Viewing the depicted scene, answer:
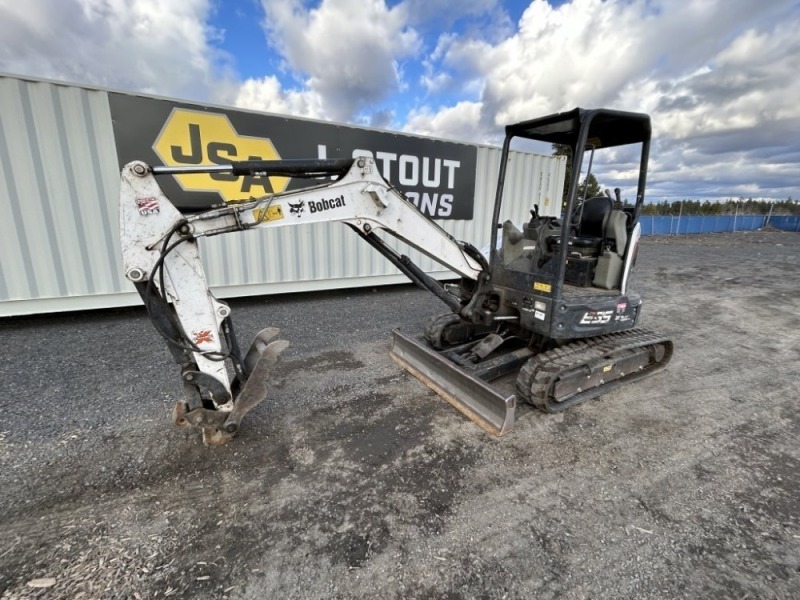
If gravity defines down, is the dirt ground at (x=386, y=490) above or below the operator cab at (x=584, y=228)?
below

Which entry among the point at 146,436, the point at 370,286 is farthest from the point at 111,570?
the point at 370,286

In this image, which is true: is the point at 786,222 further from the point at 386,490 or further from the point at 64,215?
the point at 64,215

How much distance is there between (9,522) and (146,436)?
0.93m

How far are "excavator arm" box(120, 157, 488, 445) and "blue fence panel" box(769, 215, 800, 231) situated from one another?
5109cm

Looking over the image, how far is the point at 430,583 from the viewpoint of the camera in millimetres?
1955

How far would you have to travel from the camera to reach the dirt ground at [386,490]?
6.53 ft

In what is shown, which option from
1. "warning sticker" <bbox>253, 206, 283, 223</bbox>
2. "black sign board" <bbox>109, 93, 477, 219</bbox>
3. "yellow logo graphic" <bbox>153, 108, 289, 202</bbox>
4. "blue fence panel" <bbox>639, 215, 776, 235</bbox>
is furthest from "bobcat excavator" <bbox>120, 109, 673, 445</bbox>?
"blue fence panel" <bbox>639, 215, 776, 235</bbox>

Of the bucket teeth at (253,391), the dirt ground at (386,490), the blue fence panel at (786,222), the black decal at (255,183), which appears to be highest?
the black decal at (255,183)

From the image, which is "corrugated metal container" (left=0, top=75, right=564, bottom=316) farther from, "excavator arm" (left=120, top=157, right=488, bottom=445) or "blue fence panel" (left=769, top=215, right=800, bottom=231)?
"blue fence panel" (left=769, top=215, right=800, bottom=231)

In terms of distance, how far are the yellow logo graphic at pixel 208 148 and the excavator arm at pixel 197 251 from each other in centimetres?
334

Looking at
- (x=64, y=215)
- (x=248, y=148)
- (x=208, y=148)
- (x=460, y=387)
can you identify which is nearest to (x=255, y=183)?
(x=248, y=148)

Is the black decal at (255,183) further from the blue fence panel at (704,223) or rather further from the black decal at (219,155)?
the blue fence panel at (704,223)

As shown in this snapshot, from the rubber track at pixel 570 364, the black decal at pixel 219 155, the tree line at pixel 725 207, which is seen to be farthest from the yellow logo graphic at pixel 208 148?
the tree line at pixel 725 207

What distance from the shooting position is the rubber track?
3.47 m
